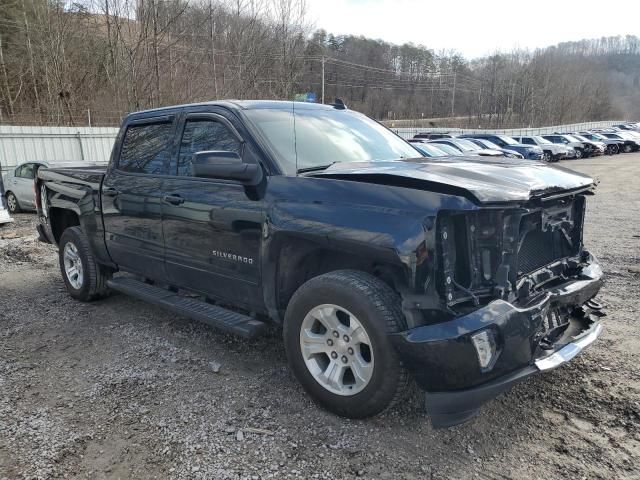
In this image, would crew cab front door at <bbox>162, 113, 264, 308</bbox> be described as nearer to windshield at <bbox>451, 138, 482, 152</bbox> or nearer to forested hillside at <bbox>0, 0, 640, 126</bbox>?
forested hillside at <bbox>0, 0, 640, 126</bbox>

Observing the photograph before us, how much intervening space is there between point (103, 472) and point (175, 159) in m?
2.50

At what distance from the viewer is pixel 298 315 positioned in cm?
325

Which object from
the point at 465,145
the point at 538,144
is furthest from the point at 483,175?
the point at 538,144

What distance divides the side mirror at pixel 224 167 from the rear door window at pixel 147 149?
3.77ft

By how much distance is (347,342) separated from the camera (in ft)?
10.1

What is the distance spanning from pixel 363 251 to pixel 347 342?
1.89ft

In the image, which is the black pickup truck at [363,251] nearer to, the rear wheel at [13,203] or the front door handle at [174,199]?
the front door handle at [174,199]

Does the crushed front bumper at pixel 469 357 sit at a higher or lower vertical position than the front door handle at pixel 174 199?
lower

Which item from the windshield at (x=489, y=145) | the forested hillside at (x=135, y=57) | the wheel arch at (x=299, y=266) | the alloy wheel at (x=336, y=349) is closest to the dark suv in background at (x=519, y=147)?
the windshield at (x=489, y=145)

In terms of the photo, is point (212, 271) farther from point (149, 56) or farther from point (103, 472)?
point (149, 56)

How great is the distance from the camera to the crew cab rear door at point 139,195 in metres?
4.45

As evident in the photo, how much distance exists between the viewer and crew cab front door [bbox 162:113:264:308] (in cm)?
364

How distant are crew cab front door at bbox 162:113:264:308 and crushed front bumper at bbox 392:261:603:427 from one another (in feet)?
4.54

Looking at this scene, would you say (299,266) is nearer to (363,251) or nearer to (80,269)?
(363,251)
